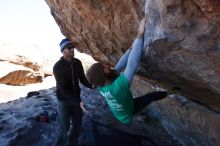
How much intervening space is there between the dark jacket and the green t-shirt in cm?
111

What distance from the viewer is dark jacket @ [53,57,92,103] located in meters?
6.12

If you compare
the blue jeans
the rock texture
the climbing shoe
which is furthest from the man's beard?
the climbing shoe

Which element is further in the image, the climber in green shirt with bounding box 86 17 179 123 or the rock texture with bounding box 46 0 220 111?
the climber in green shirt with bounding box 86 17 179 123

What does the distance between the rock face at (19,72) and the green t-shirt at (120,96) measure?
2032cm

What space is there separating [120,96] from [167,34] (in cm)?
109

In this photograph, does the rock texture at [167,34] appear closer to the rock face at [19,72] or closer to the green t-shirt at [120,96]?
the green t-shirt at [120,96]

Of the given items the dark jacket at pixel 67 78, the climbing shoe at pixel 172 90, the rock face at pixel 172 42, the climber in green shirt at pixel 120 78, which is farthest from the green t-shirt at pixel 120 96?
the dark jacket at pixel 67 78

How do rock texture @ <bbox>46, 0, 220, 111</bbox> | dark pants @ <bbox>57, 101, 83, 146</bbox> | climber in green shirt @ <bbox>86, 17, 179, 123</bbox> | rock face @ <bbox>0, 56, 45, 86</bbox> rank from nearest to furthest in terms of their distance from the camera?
rock texture @ <bbox>46, 0, 220, 111</bbox> → climber in green shirt @ <bbox>86, 17, 179, 123</bbox> → dark pants @ <bbox>57, 101, 83, 146</bbox> → rock face @ <bbox>0, 56, 45, 86</bbox>

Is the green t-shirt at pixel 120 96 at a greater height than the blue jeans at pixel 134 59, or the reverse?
the blue jeans at pixel 134 59

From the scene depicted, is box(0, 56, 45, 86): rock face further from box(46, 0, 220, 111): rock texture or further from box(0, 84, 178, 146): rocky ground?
box(46, 0, 220, 111): rock texture

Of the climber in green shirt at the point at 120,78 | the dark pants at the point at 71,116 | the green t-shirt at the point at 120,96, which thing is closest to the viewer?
the climber in green shirt at the point at 120,78

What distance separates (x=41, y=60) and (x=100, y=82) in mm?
26180

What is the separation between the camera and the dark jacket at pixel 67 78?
241 inches

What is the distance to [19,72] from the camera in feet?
83.5
